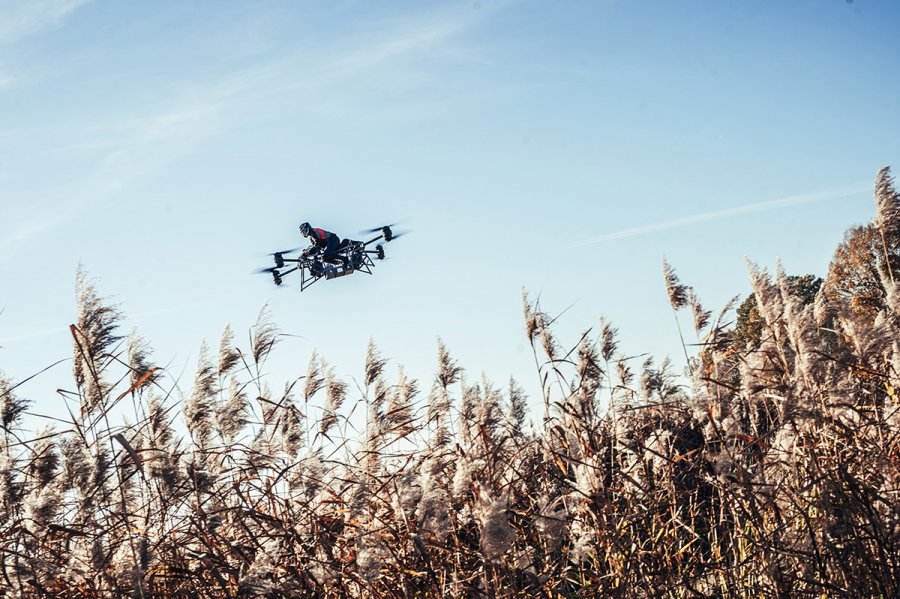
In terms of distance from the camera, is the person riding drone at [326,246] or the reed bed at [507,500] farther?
the person riding drone at [326,246]

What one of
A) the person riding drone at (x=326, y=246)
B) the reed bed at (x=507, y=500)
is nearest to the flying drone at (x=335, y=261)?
the person riding drone at (x=326, y=246)

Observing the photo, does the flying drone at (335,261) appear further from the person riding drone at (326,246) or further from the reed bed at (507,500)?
the reed bed at (507,500)

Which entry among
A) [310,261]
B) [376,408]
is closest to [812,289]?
[310,261]

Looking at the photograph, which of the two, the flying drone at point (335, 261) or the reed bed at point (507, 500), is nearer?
the reed bed at point (507, 500)

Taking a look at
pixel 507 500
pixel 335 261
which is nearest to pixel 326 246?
pixel 335 261

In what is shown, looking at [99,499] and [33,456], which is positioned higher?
[33,456]

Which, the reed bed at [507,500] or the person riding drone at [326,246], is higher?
the person riding drone at [326,246]

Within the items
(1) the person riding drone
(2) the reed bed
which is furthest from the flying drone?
(2) the reed bed

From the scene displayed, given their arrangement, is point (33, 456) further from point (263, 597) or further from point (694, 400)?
point (694, 400)
